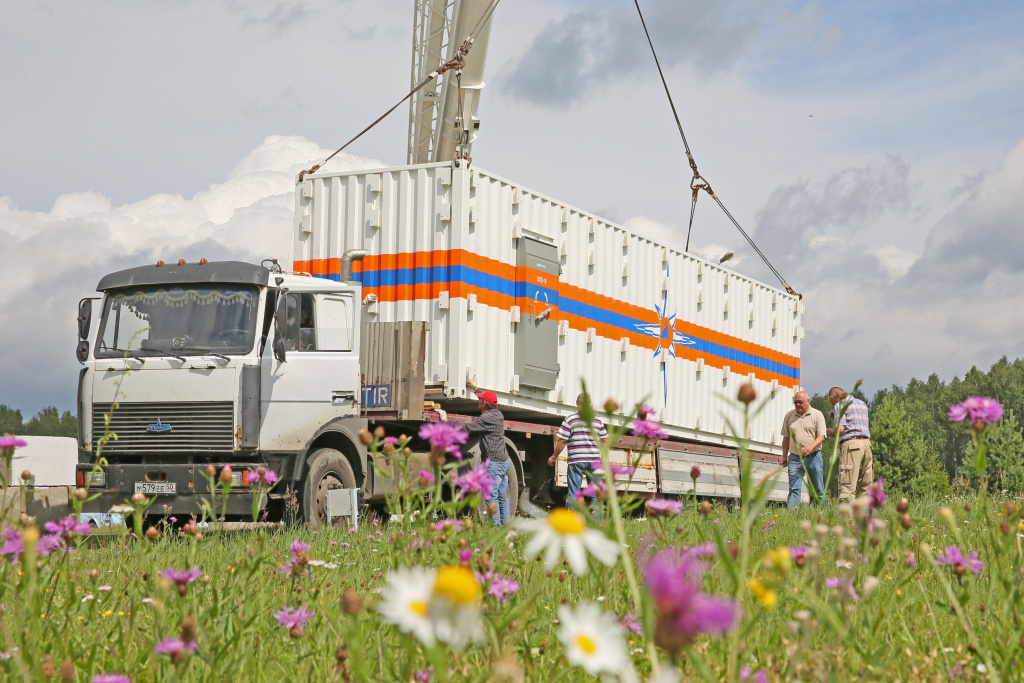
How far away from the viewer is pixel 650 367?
A: 532 inches

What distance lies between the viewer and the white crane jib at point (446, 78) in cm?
1411

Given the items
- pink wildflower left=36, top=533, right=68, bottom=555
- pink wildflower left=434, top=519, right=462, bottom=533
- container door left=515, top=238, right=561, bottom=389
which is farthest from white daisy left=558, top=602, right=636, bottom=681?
container door left=515, top=238, right=561, bottom=389

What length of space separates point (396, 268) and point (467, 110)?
4791 mm

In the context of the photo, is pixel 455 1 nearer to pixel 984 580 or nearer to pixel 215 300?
pixel 215 300

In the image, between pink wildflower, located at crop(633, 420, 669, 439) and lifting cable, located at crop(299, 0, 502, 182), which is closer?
pink wildflower, located at crop(633, 420, 669, 439)

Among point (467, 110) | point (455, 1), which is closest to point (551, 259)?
point (467, 110)

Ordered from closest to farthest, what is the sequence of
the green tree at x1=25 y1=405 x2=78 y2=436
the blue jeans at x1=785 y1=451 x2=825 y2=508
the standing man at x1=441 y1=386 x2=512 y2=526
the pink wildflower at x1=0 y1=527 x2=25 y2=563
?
the pink wildflower at x1=0 y1=527 x2=25 y2=563 → the standing man at x1=441 y1=386 x2=512 y2=526 → the blue jeans at x1=785 y1=451 x2=825 y2=508 → the green tree at x1=25 y1=405 x2=78 y2=436

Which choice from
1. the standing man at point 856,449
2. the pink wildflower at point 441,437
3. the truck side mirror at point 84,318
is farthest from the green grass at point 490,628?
the standing man at point 856,449

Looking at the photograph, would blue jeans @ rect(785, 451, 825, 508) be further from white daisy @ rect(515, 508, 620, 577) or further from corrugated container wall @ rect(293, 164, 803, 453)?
white daisy @ rect(515, 508, 620, 577)

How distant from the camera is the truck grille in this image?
348 inches

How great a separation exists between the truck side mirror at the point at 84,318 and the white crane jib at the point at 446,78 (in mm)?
6153

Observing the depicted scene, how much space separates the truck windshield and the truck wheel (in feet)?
4.18

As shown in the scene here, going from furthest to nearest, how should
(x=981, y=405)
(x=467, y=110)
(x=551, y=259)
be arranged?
1. (x=467, y=110)
2. (x=551, y=259)
3. (x=981, y=405)

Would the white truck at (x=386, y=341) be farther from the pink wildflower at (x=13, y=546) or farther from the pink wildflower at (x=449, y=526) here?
the pink wildflower at (x=13, y=546)
